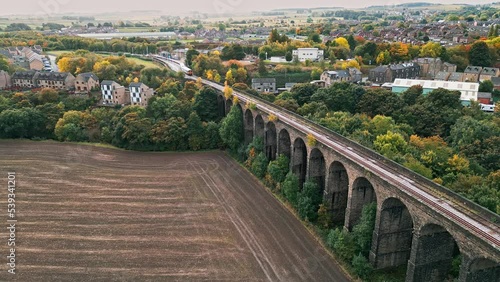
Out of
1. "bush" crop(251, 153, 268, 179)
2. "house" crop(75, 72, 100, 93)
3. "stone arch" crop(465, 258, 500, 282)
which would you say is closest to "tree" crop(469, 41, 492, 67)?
"bush" crop(251, 153, 268, 179)

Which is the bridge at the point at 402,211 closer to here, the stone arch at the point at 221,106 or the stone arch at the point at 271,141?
the stone arch at the point at 271,141

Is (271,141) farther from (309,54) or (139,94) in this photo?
(309,54)

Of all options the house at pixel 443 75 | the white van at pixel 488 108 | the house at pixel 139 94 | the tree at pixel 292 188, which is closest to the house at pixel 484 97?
the white van at pixel 488 108

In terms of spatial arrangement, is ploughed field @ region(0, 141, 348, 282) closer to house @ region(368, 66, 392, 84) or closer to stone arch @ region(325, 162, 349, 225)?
stone arch @ region(325, 162, 349, 225)

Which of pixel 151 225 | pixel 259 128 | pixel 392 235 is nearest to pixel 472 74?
pixel 259 128

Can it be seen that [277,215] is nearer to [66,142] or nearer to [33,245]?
[33,245]
